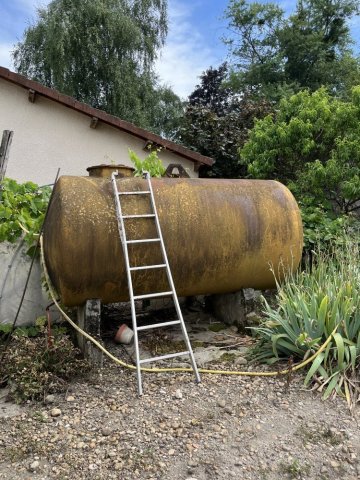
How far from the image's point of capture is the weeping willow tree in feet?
56.5

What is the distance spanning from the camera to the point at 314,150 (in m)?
8.62

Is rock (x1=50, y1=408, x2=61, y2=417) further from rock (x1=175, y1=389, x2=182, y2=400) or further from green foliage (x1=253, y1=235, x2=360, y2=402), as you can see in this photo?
green foliage (x1=253, y1=235, x2=360, y2=402)

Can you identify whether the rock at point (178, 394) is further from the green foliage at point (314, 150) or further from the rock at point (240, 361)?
the green foliage at point (314, 150)

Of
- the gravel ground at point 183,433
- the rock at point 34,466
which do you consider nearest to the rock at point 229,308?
the gravel ground at point 183,433

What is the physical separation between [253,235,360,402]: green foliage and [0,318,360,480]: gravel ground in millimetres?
246

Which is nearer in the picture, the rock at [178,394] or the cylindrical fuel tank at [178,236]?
the rock at [178,394]

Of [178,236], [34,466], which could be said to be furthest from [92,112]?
[34,466]

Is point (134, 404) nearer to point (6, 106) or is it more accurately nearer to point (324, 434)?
point (324, 434)

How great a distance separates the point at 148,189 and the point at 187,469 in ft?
9.15

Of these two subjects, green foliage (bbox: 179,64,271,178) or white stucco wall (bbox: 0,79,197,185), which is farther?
green foliage (bbox: 179,64,271,178)

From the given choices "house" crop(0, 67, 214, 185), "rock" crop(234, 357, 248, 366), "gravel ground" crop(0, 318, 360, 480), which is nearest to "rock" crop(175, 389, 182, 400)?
"gravel ground" crop(0, 318, 360, 480)

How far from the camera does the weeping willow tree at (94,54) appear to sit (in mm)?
17219

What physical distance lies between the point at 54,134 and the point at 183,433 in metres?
8.64

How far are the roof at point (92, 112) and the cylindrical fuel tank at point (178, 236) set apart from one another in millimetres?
5626
